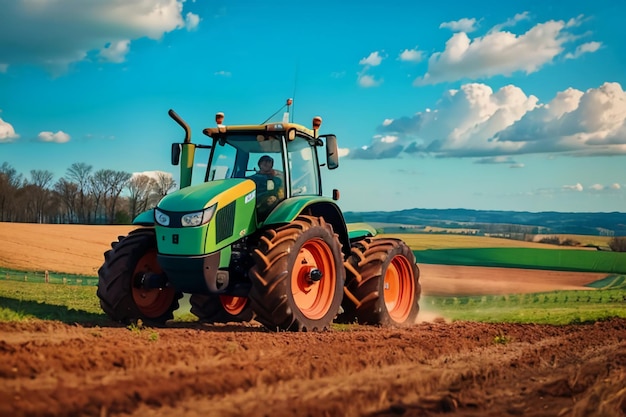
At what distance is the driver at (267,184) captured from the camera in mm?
9703

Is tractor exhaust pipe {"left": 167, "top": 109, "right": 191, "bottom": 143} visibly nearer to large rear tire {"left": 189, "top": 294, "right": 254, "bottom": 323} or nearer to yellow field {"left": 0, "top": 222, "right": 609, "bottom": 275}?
large rear tire {"left": 189, "top": 294, "right": 254, "bottom": 323}

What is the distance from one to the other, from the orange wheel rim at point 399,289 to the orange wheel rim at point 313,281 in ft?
6.99

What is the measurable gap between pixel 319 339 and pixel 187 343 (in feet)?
5.82

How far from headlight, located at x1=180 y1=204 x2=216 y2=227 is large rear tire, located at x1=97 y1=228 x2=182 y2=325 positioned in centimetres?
137

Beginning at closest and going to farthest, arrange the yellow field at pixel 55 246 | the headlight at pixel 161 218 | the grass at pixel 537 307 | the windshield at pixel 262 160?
the headlight at pixel 161 218 < the windshield at pixel 262 160 < the grass at pixel 537 307 < the yellow field at pixel 55 246

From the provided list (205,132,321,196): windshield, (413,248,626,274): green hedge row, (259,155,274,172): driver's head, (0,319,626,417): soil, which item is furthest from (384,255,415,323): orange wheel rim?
(413,248,626,274): green hedge row

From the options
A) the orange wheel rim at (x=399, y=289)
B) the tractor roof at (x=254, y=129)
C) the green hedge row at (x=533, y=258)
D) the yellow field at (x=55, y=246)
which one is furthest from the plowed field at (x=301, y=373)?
the yellow field at (x=55, y=246)

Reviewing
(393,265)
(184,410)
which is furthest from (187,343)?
(393,265)

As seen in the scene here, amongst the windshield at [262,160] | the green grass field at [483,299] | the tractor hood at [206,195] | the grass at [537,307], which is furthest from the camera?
the grass at [537,307]

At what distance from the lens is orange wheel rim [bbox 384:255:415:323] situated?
11781 mm

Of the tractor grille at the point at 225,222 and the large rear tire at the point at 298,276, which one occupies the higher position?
the tractor grille at the point at 225,222

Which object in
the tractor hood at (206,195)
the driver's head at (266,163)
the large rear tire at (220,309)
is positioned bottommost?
the large rear tire at (220,309)

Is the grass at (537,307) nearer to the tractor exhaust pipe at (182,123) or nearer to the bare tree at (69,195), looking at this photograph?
the tractor exhaust pipe at (182,123)

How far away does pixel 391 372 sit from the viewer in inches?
241
